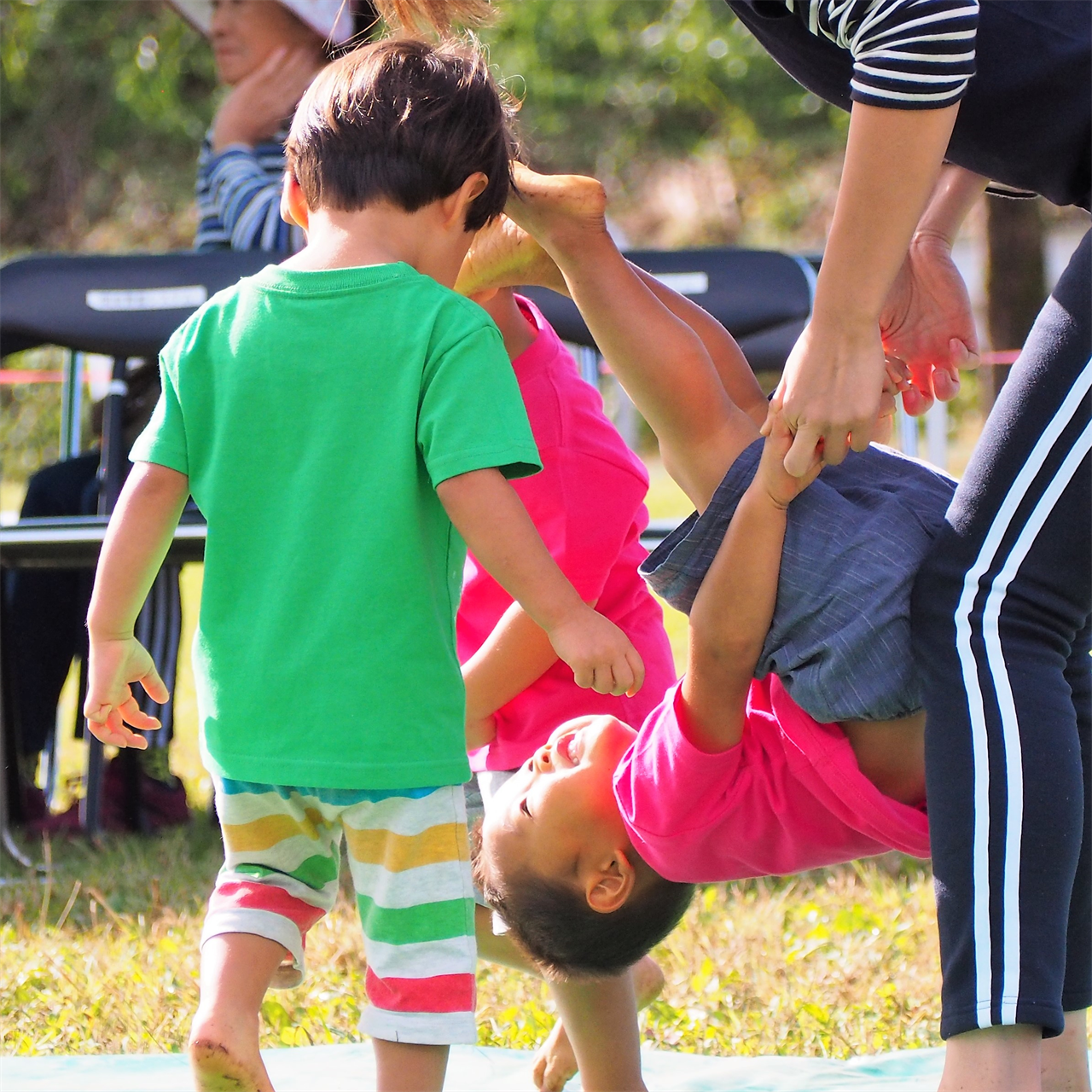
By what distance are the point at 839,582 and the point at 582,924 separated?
64cm

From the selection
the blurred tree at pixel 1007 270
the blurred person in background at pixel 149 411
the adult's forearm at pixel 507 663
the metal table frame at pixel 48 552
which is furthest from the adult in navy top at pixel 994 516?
the blurred tree at pixel 1007 270

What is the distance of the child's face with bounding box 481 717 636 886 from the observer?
1.94 metres

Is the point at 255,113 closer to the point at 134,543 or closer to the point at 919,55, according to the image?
the point at 134,543

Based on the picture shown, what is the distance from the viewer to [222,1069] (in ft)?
5.14

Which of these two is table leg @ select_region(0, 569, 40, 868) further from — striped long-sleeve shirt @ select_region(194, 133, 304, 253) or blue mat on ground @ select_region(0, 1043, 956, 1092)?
blue mat on ground @ select_region(0, 1043, 956, 1092)

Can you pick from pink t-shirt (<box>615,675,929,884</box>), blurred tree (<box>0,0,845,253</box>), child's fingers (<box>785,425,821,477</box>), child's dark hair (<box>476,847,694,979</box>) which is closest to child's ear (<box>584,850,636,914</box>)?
child's dark hair (<box>476,847,694,979</box>)

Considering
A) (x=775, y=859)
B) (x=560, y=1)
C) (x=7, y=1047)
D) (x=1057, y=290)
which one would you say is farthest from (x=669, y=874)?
(x=560, y=1)

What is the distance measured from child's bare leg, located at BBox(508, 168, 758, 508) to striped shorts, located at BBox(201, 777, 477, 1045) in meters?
0.48

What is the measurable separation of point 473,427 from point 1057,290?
0.60m

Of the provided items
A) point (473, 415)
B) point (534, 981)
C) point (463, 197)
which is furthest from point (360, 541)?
point (534, 981)

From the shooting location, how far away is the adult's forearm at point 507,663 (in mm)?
2059

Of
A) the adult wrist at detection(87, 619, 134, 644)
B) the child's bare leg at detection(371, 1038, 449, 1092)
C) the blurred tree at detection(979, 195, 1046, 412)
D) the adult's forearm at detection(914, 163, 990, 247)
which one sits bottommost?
the blurred tree at detection(979, 195, 1046, 412)

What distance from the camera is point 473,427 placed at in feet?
5.19

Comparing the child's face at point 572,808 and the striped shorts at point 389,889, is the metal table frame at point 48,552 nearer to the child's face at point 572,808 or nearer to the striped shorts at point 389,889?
the child's face at point 572,808
